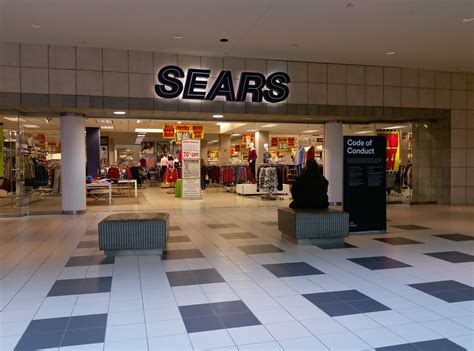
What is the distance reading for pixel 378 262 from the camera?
5.38m

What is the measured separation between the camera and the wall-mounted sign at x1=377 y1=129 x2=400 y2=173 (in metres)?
13.8

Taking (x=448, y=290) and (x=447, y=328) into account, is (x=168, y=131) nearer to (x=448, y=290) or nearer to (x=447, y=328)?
(x=448, y=290)

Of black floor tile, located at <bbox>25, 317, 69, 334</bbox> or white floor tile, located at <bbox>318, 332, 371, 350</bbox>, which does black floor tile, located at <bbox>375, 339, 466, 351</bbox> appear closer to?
white floor tile, located at <bbox>318, 332, 371, 350</bbox>

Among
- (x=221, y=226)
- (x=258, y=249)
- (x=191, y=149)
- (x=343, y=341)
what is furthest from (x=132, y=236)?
(x=191, y=149)

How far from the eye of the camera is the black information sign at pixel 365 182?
7344 mm

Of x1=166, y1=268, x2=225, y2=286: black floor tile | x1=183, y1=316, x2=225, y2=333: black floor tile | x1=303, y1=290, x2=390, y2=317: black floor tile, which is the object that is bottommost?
x1=183, y1=316, x2=225, y2=333: black floor tile

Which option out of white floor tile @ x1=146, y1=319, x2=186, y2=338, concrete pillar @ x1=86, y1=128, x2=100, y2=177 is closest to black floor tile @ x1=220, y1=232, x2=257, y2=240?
white floor tile @ x1=146, y1=319, x2=186, y2=338

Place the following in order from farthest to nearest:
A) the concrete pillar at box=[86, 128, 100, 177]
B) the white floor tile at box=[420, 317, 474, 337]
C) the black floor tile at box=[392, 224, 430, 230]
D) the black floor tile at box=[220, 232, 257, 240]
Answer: the concrete pillar at box=[86, 128, 100, 177] < the black floor tile at box=[392, 224, 430, 230] < the black floor tile at box=[220, 232, 257, 240] < the white floor tile at box=[420, 317, 474, 337]

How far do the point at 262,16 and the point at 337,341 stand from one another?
6.21 metres

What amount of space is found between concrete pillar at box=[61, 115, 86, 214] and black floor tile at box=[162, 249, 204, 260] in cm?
538

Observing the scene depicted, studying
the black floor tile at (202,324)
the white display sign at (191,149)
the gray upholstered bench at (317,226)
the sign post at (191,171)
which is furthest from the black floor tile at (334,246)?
the white display sign at (191,149)

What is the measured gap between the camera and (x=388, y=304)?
377 centimetres

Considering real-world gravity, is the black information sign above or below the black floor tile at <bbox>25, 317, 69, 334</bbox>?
above

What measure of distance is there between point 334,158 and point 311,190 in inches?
227
